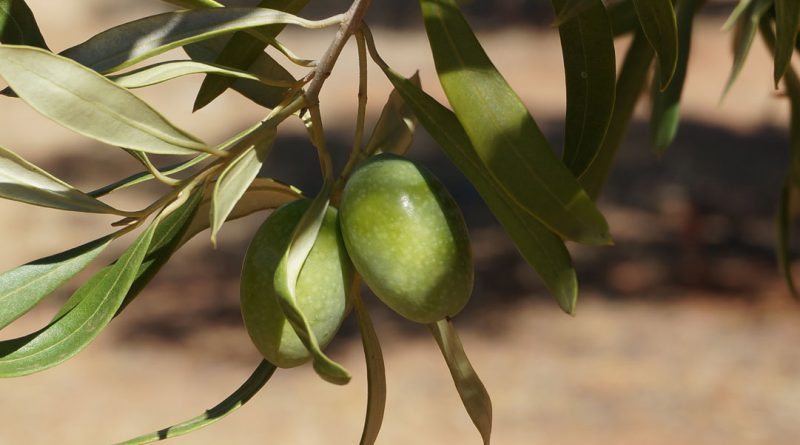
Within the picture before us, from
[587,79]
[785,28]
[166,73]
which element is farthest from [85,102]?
[785,28]

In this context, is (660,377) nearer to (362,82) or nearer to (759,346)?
(759,346)

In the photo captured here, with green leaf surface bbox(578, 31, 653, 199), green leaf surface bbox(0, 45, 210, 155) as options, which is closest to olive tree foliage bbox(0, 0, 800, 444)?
green leaf surface bbox(0, 45, 210, 155)

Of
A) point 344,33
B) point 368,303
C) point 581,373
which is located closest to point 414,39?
point 368,303

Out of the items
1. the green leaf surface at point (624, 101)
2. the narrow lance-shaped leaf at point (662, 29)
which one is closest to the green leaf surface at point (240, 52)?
the narrow lance-shaped leaf at point (662, 29)

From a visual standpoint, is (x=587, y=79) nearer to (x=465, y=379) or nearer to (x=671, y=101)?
(x=465, y=379)

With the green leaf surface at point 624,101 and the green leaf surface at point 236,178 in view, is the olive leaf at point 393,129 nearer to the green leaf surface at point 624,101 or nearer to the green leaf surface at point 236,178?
the green leaf surface at point 236,178

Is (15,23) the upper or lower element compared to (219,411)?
upper

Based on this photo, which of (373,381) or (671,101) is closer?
(373,381)
